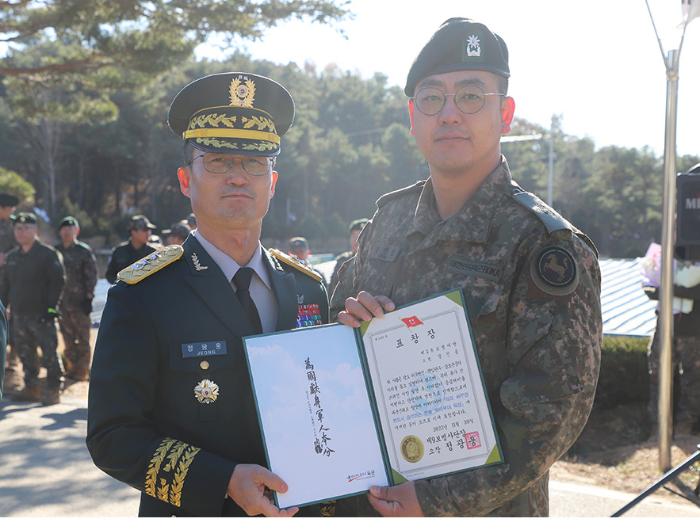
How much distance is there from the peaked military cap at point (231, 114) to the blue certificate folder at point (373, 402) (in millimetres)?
600

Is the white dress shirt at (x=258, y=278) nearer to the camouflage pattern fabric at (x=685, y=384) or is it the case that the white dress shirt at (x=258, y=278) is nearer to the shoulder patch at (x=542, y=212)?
the shoulder patch at (x=542, y=212)

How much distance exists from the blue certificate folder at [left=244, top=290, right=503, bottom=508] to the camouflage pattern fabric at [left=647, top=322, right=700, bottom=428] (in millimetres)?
5441

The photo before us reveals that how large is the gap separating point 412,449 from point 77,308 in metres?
8.22

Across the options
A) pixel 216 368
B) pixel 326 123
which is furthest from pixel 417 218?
pixel 326 123

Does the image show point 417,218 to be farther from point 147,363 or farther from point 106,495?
point 106,495

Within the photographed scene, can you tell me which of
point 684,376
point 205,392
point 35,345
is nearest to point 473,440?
point 205,392

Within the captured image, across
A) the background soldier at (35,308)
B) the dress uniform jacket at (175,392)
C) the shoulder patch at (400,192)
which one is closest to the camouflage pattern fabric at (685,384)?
the shoulder patch at (400,192)

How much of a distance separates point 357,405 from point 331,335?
0.58 feet

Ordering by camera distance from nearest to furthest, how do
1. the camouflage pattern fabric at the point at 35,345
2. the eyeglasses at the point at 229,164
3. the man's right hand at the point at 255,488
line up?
1. the man's right hand at the point at 255,488
2. the eyeglasses at the point at 229,164
3. the camouflage pattern fabric at the point at 35,345

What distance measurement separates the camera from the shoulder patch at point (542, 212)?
1.81 metres

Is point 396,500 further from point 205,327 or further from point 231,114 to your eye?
point 231,114

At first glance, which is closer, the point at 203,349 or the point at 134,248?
the point at 203,349

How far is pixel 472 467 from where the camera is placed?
5.79 feet

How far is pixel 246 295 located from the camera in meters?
2.15
